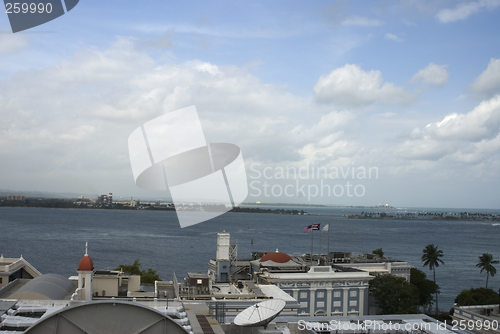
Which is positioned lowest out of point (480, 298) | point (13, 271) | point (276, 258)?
point (480, 298)

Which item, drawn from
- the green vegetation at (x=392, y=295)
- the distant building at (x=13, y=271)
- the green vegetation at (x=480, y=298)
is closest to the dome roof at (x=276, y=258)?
the green vegetation at (x=392, y=295)

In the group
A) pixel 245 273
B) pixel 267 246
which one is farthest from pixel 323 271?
pixel 267 246

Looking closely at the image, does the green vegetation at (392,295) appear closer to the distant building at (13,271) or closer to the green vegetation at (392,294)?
the green vegetation at (392,294)

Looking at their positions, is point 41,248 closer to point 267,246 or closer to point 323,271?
point 267,246

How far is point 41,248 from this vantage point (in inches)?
4043

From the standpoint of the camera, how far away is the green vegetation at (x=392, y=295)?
37.1m

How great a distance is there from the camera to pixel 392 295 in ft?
122

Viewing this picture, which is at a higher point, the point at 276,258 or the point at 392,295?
the point at 276,258

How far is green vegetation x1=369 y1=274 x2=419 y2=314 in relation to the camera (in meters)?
37.1

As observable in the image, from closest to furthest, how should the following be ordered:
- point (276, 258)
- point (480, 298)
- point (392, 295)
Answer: point (276, 258)
point (392, 295)
point (480, 298)

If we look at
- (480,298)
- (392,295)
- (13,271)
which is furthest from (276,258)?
(480,298)

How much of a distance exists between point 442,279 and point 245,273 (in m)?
55.7

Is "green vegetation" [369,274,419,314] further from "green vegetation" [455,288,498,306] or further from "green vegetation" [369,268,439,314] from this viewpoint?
"green vegetation" [455,288,498,306]

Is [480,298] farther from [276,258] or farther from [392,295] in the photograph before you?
[276,258]
